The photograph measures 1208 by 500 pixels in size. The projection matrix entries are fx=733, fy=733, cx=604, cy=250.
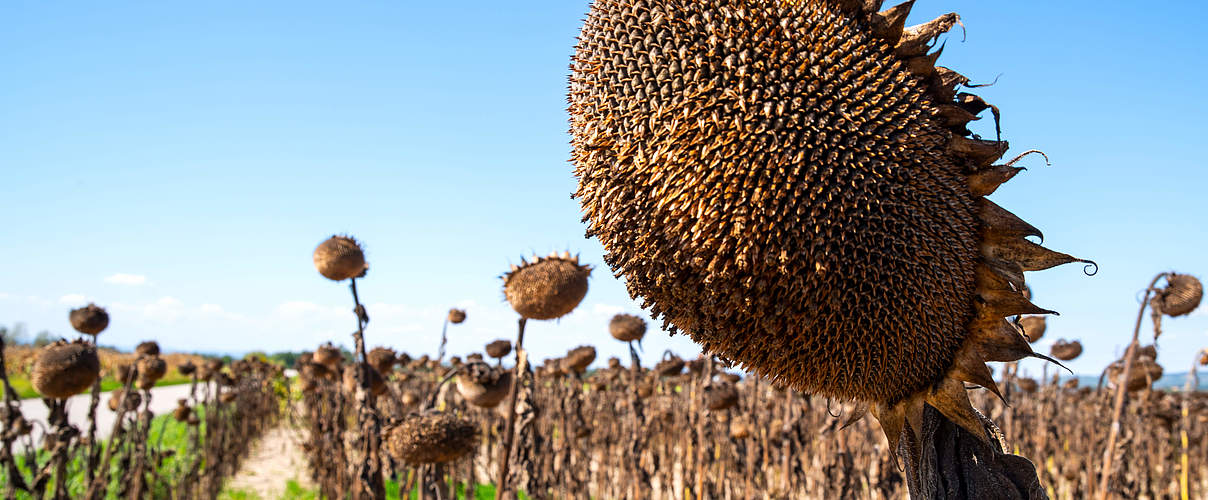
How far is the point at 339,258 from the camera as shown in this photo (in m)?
6.77

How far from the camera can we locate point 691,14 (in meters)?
1.68

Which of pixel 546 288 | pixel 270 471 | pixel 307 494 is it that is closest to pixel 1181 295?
pixel 546 288

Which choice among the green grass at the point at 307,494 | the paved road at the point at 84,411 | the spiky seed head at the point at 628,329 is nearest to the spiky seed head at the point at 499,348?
the spiky seed head at the point at 628,329

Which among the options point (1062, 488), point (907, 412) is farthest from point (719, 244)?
point (1062, 488)

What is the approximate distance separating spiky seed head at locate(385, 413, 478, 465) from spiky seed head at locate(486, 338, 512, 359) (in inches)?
219

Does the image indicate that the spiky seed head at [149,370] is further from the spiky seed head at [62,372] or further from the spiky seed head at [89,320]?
the spiky seed head at [62,372]

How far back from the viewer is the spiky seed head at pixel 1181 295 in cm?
609

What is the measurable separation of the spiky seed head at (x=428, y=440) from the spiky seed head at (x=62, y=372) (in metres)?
2.90

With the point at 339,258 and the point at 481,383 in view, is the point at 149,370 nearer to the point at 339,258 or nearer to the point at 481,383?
the point at 339,258

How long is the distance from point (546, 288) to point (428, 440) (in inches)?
56.0

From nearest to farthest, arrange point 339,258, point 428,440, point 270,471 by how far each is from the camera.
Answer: point 428,440, point 339,258, point 270,471

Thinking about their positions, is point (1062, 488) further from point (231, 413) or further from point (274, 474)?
point (231, 413)

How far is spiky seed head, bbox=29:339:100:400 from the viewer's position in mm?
5902

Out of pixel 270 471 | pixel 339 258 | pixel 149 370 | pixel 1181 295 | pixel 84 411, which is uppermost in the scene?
pixel 339 258
